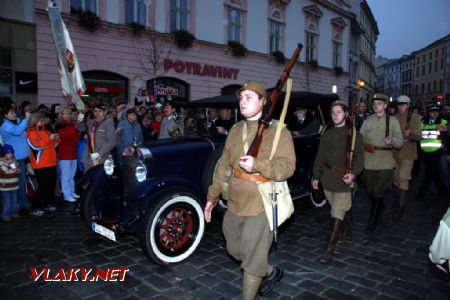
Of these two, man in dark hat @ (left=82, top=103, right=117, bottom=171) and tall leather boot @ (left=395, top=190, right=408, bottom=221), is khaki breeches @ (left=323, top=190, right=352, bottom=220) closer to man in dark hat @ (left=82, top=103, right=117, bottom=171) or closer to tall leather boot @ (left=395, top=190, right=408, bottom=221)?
tall leather boot @ (left=395, top=190, right=408, bottom=221)

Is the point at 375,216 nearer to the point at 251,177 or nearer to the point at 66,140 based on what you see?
the point at 251,177

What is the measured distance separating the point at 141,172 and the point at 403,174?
4.16 meters

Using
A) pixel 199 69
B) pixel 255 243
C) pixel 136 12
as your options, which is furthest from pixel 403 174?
pixel 136 12

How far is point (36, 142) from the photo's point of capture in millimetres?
5465

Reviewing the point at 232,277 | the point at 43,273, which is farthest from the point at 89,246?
the point at 232,277

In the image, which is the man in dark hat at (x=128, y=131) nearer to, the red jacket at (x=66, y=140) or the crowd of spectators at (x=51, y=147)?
the crowd of spectators at (x=51, y=147)

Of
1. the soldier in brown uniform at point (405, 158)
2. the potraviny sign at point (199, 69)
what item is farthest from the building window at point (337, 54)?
the soldier in brown uniform at point (405, 158)

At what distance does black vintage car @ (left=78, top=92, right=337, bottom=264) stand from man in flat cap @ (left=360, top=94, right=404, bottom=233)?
1981 millimetres

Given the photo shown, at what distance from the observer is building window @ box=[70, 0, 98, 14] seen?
1120 centimetres

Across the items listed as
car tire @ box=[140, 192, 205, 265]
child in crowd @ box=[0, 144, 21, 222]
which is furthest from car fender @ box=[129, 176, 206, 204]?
child in crowd @ box=[0, 144, 21, 222]

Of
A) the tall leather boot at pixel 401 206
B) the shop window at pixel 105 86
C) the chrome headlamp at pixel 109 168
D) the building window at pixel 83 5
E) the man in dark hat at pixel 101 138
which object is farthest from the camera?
the shop window at pixel 105 86

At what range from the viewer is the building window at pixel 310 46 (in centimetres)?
2041

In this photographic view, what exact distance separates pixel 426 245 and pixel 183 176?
10.5 feet

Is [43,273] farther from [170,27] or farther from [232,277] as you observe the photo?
[170,27]
